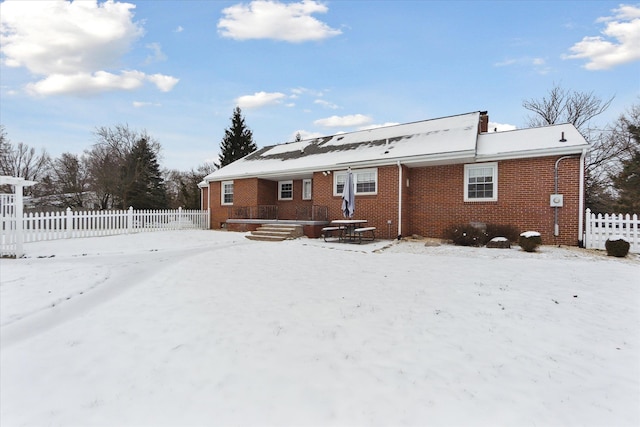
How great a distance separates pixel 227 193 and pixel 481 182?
14142 millimetres

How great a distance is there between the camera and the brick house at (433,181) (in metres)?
11.3

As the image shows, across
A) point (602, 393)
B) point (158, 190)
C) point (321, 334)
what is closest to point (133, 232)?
point (321, 334)

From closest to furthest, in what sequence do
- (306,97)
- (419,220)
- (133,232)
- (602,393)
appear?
(602,393), (419,220), (133,232), (306,97)

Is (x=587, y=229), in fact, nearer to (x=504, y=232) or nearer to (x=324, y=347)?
(x=504, y=232)

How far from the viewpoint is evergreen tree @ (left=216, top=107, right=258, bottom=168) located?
38656 mm

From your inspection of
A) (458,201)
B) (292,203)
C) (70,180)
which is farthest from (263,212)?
(70,180)

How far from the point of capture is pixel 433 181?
13727mm

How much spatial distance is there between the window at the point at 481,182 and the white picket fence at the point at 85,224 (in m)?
15.2

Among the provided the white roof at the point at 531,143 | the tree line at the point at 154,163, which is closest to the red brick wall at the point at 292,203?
the white roof at the point at 531,143

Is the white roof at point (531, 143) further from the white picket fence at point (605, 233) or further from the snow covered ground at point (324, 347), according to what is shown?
the snow covered ground at point (324, 347)

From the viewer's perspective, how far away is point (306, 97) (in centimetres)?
1848

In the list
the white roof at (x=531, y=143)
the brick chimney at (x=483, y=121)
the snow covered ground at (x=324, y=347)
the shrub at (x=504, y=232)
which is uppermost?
the brick chimney at (x=483, y=121)

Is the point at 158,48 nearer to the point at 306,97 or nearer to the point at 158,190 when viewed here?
the point at 306,97

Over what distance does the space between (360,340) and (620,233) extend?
10862 millimetres
